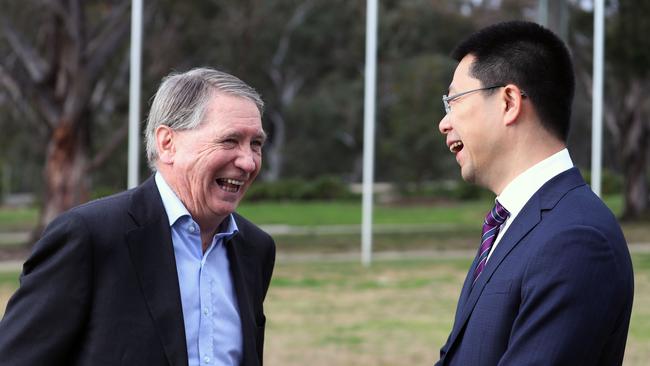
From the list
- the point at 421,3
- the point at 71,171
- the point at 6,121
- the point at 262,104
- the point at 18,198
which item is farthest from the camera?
the point at 18,198

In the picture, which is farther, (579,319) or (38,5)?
(38,5)

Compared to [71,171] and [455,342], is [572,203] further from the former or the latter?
[71,171]

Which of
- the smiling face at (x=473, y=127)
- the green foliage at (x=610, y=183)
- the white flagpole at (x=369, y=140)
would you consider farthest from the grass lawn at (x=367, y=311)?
the green foliage at (x=610, y=183)

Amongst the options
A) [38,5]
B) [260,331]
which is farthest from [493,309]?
[38,5]

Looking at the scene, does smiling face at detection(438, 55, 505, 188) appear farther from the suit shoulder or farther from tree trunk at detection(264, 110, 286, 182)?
tree trunk at detection(264, 110, 286, 182)

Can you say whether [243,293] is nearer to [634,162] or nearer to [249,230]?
[249,230]

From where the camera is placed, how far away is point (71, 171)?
21031mm

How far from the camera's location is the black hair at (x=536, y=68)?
2.86 meters

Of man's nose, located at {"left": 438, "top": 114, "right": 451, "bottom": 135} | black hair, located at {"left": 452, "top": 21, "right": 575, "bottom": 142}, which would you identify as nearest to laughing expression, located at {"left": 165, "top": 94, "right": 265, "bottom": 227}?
man's nose, located at {"left": 438, "top": 114, "right": 451, "bottom": 135}

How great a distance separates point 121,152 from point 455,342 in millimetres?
32912

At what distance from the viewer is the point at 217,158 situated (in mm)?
3053

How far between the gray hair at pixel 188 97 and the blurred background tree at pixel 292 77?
18.0 meters

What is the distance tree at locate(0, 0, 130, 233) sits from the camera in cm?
2066

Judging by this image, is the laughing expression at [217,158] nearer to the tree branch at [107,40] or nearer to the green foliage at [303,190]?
the tree branch at [107,40]
